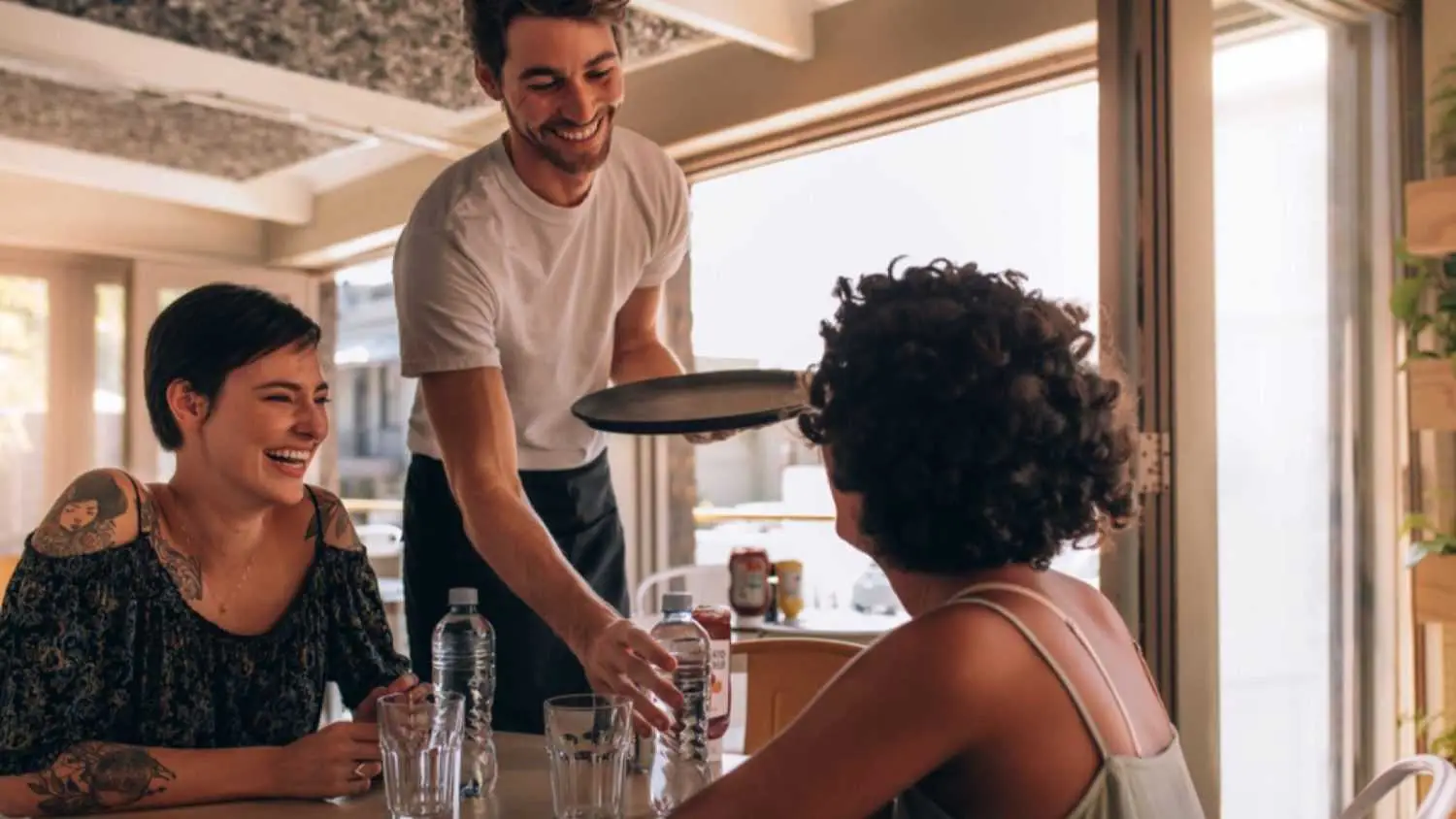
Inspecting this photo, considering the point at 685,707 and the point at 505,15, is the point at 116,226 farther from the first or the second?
the point at 685,707

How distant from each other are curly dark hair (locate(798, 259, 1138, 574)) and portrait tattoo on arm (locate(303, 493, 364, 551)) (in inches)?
32.0

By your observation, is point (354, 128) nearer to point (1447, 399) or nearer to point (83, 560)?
point (83, 560)

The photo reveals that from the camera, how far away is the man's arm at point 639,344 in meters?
1.90

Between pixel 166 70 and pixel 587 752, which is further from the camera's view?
pixel 166 70

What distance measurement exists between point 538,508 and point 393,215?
3.56 meters

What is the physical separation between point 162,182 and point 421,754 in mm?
4661

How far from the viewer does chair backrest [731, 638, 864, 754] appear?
188cm

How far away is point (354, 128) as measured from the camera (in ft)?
13.4

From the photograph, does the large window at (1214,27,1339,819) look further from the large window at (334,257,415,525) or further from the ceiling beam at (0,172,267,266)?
the ceiling beam at (0,172,267,266)

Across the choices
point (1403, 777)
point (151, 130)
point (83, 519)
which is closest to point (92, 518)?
point (83, 519)

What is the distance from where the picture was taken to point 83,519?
4.50ft

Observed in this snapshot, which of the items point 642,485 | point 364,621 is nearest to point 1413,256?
point 364,621

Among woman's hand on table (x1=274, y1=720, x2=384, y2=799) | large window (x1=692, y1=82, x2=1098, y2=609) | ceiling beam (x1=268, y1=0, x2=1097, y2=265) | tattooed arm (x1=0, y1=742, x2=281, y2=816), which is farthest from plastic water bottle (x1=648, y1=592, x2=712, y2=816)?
ceiling beam (x1=268, y1=0, x2=1097, y2=265)

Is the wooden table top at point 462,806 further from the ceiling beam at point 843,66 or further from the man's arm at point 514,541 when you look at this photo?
the ceiling beam at point 843,66
